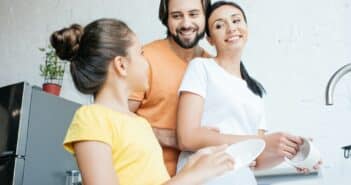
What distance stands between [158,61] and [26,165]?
89cm

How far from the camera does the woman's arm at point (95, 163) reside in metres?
0.70

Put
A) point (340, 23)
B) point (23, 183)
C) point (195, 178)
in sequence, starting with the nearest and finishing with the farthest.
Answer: point (195, 178)
point (23, 183)
point (340, 23)

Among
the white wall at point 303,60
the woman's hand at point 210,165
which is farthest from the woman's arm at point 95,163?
the white wall at point 303,60

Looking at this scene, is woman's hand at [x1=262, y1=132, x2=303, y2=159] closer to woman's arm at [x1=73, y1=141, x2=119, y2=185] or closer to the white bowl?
the white bowl

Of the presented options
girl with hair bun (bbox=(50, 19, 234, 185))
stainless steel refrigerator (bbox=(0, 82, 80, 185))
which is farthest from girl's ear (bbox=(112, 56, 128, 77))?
stainless steel refrigerator (bbox=(0, 82, 80, 185))

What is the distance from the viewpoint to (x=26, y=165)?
5.42ft

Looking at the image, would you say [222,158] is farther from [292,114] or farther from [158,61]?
[292,114]

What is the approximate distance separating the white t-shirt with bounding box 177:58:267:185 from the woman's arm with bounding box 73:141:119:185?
0.21m

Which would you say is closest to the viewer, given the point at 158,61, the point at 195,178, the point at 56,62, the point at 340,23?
the point at 195,178

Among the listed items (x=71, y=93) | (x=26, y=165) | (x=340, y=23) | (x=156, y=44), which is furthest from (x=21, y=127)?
(x=340, y=23)

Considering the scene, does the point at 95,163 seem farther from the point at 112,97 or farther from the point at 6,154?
the point at 6,154

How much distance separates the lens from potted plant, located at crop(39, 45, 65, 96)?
1.96 meters

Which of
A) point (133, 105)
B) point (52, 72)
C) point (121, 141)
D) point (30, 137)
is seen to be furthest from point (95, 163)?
point (52, 72)

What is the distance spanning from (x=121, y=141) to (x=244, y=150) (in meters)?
0.20
